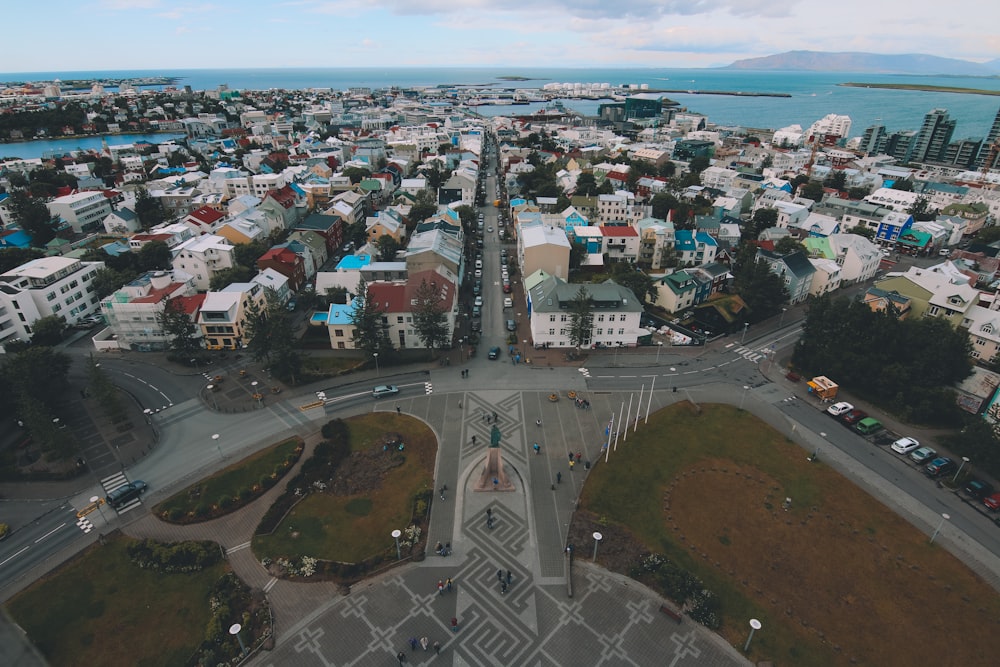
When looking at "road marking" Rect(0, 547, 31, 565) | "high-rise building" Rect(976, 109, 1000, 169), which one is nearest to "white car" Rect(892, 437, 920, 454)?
"road marking" Rect(0, 547, 31, 565)

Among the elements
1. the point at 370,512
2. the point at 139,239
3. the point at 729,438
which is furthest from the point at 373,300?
the point at 139,239

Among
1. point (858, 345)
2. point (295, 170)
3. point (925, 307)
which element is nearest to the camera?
point (858, 345)

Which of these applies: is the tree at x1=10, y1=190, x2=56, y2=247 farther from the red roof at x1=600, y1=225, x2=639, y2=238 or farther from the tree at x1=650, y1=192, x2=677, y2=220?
the tree at x1=650, y1=192, x2=677, y2=220

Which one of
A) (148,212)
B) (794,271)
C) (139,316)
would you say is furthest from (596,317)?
(148,212)

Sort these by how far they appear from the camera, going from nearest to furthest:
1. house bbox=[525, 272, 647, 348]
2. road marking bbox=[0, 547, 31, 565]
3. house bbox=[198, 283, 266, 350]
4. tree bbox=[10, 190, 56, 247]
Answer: road marking bbox=[0, 547, 31, 565] → house bbox=[198, 283, 266, 350] → house bbox=[525, 272, 647, 348] → tree bbox=[10, 190, 56, 247]

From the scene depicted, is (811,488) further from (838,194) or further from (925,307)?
(838,194)

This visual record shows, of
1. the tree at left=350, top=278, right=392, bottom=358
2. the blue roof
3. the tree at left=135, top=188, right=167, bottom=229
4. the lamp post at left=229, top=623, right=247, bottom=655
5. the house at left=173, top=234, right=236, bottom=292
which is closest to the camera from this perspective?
the lamp post at left=229, top=623, right=247, bottom=655
